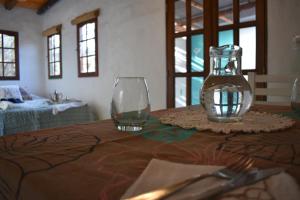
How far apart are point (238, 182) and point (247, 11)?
8.02ft

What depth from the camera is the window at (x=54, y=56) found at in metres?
5.42

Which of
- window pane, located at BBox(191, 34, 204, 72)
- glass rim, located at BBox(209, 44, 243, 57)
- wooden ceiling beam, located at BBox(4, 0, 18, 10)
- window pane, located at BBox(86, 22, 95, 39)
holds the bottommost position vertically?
glass rim, located at BBox(209, 44, 243, 57)

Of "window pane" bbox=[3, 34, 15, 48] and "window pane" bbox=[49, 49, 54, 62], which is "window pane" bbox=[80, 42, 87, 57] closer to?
"window pane" bbox=[49, 49, 54, 62]

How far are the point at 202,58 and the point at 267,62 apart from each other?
2.31 feet

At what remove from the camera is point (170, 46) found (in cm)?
317

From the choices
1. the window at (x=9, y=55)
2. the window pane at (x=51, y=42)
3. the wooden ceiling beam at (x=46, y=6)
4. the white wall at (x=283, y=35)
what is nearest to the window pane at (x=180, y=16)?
the white wall at (x=283, y=35)

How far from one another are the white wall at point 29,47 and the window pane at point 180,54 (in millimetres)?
3843

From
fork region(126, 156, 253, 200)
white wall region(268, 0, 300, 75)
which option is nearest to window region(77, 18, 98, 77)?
white wall region(268, 0, 300, 75)

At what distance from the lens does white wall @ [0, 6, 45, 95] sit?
216 inches

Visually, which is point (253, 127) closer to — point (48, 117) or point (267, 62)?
point (267, 62)

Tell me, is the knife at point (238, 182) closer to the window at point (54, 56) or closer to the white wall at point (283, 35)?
the white wall at point (283, 35)

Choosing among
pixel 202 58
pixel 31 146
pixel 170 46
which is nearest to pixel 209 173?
pixel 31 146

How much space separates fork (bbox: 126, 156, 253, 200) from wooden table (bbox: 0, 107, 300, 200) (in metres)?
0.02

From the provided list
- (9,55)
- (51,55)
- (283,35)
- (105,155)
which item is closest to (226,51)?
(105,155)
